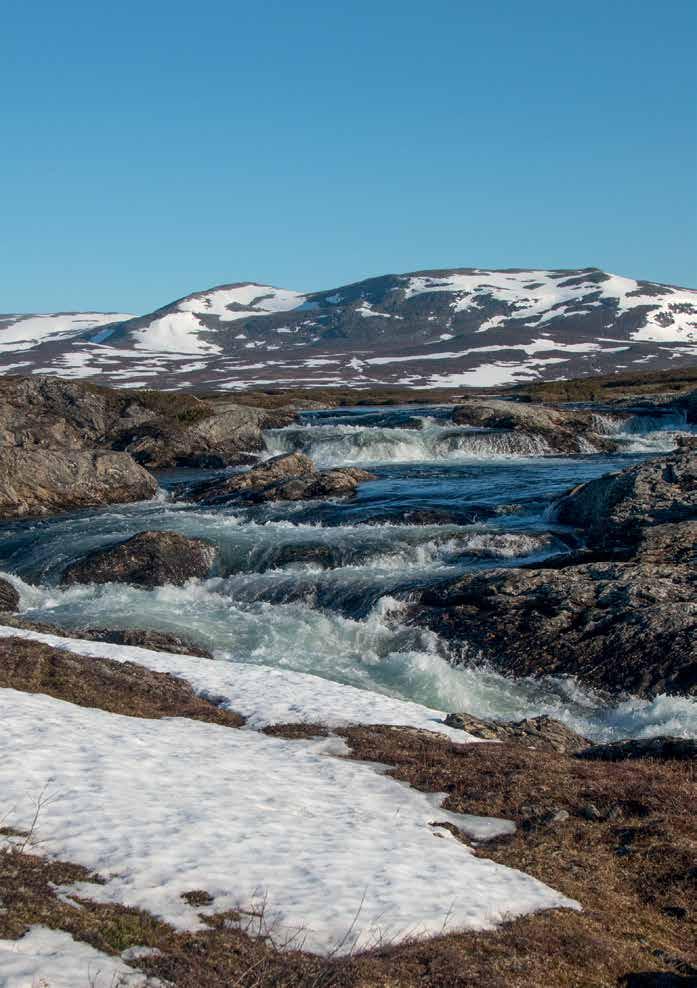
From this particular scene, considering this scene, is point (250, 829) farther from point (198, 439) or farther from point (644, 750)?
point (198, 439)

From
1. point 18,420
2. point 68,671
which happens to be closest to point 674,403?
point 18,420

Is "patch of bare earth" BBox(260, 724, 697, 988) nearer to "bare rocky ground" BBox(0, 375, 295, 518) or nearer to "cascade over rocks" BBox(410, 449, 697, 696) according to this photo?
"cascade over rocks" BBox(410, 449, 697, 696)

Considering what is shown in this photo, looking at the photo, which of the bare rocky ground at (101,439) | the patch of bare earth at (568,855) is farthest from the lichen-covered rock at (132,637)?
the bare rocky ground at (101,439)

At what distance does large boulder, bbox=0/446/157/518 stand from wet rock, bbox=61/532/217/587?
10429 mm

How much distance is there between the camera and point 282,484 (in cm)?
3791

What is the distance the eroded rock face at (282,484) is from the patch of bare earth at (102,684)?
1991 cm

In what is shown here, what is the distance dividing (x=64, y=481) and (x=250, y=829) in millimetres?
31728

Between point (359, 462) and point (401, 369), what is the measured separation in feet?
399

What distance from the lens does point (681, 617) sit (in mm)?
19375

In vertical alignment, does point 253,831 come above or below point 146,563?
below

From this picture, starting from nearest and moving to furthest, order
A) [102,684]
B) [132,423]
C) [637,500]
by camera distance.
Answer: [102,684]
[637,500]
[132,423]

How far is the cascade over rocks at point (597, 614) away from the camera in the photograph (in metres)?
18.8

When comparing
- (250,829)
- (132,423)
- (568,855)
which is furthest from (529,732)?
(132,423)

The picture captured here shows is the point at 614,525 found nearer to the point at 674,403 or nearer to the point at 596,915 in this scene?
the point at 596,915
